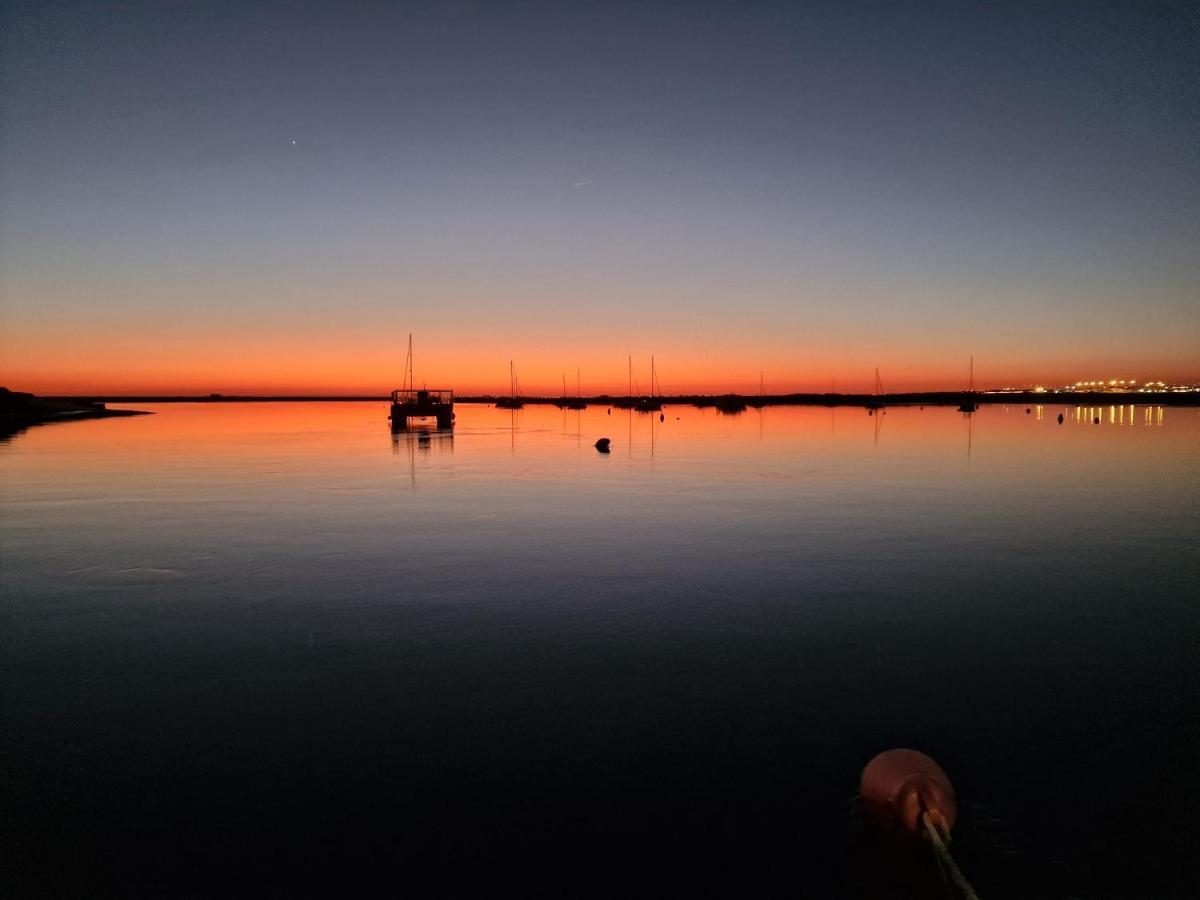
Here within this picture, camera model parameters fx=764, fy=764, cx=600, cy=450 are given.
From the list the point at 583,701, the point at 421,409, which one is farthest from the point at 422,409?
the point at 583,701

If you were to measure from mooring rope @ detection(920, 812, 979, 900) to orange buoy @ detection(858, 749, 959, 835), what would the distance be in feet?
0.32

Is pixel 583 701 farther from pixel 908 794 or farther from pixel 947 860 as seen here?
pixel 947 860

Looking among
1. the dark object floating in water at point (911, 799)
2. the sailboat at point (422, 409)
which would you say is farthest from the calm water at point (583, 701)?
the sailboat at point (422, 409)

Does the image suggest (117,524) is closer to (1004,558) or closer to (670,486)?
(670,486)

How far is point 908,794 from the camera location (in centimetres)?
627

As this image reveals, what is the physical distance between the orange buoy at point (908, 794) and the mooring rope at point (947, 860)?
10 cm

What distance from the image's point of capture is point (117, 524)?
838 inches

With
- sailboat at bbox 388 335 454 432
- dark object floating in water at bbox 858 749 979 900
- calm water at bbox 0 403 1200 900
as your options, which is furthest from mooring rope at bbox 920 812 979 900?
sailboat at bbox 388 335 454 432

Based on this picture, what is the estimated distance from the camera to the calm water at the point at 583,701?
20.4 feet

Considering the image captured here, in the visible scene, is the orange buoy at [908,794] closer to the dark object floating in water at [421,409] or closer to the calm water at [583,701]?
the calm water at [583,701]

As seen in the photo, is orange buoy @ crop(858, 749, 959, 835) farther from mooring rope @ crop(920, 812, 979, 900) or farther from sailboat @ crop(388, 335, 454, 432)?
sailboat @ crop(388, 335, 454, 432)

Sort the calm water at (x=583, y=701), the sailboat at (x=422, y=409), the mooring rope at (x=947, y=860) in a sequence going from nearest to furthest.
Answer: the mooring rope at (x=947, y=860), the calm water at (x=583, y=701), the sailboat at (x=422, y=409)

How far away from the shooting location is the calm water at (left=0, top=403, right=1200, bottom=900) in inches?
244

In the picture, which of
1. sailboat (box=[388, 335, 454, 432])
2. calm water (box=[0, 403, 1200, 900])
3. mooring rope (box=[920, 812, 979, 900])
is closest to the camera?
mooring rope (box=[920, 812, 979, 900])
